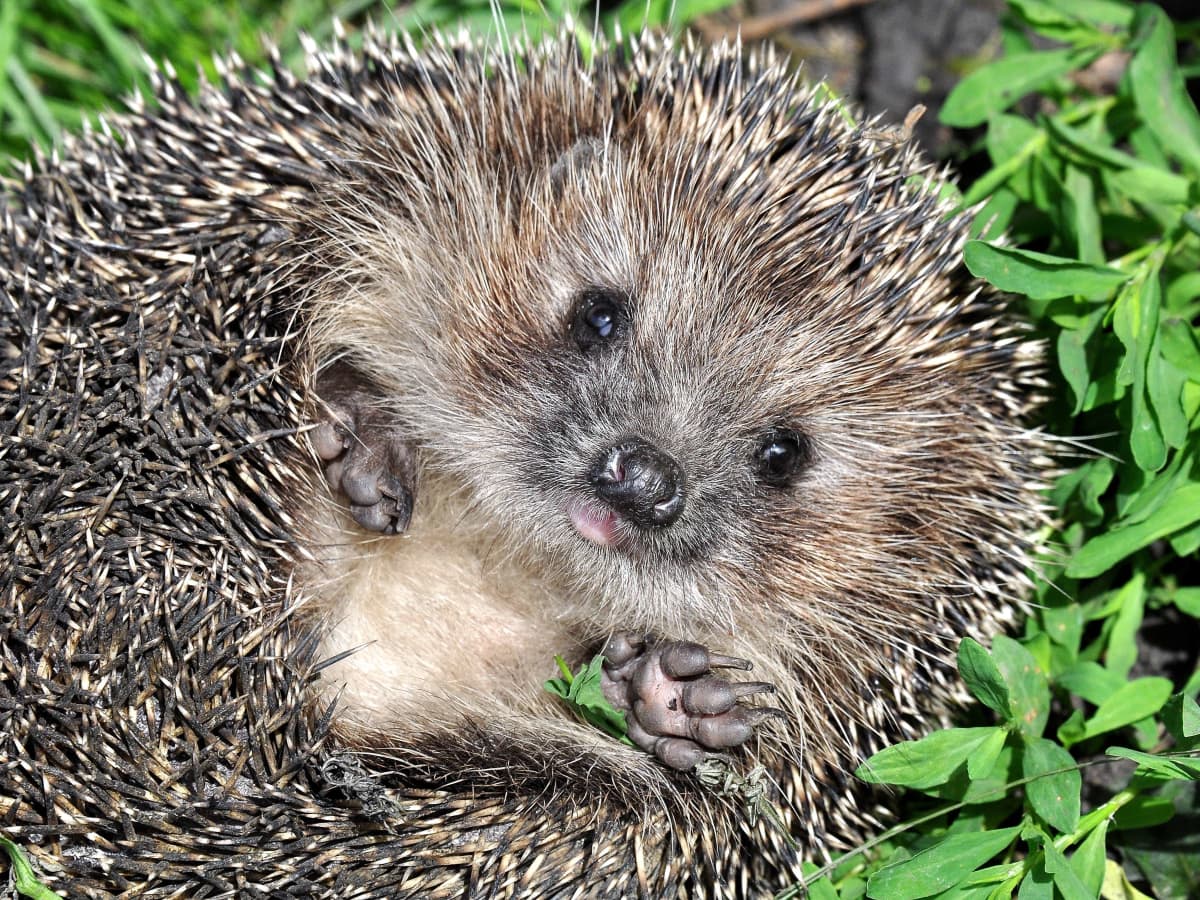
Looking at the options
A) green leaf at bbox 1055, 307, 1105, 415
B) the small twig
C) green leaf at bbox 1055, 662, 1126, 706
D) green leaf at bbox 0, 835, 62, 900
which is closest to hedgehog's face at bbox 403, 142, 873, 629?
green leaf at bbox 1055, 307, 1105, 415

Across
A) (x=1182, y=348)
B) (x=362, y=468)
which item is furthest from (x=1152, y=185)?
(x=362, y=468)

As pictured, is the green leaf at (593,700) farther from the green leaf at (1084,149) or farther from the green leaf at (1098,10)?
the green leaf at (1098,10)

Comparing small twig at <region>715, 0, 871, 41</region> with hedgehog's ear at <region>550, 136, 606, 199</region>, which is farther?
small twig at <region>715, 0, 871, 41</region>

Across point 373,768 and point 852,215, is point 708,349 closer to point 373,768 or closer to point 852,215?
point 852,215

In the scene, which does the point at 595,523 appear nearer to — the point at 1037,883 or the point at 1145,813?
the point at 1037,883

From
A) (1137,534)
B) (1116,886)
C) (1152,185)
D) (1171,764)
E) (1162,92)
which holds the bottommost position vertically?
(1116,886)

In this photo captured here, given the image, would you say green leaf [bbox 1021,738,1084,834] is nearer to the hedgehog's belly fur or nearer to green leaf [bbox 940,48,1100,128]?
the hedgehog's belly fur
